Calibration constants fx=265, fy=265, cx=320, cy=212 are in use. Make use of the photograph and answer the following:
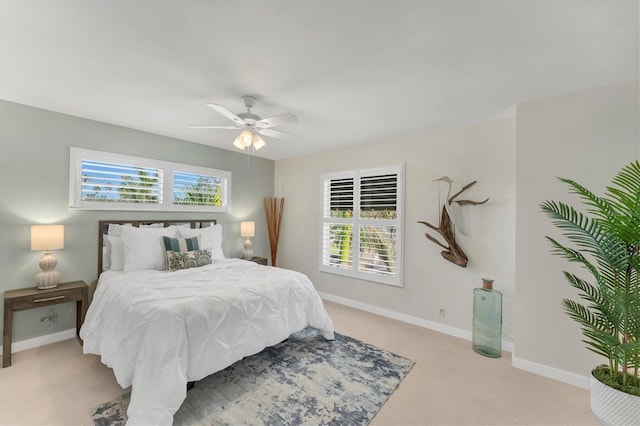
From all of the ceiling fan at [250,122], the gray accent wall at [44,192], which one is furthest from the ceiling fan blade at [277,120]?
the gray accent wall at [44,192]

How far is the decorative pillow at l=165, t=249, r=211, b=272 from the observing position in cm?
317

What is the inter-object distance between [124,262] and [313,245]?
9.06ft

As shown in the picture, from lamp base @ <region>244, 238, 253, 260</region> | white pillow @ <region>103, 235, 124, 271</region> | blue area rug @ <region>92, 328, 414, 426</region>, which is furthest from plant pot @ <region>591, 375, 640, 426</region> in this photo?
white pillow @ <region>103, 235, 124, 271</region>

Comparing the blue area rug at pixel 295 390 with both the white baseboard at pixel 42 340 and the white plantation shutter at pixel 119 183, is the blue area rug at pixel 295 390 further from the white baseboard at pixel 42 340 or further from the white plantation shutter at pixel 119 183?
the white plantation shutter at pixel 119 183

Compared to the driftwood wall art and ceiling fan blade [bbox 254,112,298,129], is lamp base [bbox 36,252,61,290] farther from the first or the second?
the driftwood wall art

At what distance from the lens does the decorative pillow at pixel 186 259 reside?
10.4 feet

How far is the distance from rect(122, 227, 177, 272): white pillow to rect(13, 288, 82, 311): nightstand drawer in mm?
501

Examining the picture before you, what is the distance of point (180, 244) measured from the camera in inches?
132

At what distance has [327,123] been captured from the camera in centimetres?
324

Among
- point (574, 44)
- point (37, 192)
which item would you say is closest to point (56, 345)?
point (37, 192)

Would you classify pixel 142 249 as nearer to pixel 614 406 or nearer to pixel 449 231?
pixel 449 231

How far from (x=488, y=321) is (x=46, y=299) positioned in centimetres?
460

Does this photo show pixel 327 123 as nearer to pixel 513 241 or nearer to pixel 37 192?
pixel 513 241

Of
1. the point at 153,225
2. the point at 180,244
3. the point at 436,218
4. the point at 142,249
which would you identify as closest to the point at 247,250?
the point at 180,244
